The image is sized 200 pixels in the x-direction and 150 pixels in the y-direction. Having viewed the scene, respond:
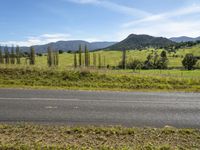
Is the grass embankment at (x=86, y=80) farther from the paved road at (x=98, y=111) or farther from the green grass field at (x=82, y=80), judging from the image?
the paved road at (x=98, y=111)

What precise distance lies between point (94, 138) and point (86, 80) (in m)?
13.6

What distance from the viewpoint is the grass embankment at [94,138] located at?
6.12m

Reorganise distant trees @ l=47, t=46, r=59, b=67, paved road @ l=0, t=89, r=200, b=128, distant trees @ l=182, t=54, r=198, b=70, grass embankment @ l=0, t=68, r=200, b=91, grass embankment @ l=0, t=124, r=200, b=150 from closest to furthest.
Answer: grass embankment @ l=0, t=124, r=200, b=150 < paved road @ l=0, t=89, r=200, b=128 < grass embankment @ l=0, t=68, r=200, b=91 < distant trees @ l=182, t=54, r=198, b=70 < distant trees @ l=47, t=46, r=59, b=67

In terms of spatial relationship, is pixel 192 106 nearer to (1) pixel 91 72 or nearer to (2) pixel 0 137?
(2) pixel 0 137

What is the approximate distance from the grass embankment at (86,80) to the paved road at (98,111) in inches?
246

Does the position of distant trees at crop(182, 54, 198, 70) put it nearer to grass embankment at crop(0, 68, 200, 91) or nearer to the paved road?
grass embankment at crop(0, 68, 200, 91)

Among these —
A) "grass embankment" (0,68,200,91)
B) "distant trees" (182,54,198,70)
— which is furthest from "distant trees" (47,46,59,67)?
"grass embankment" (0,68,200,91)

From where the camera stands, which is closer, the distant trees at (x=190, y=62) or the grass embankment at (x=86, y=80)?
the grass embankment at (x=86, y=80)

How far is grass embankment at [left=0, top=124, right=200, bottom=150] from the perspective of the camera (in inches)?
241

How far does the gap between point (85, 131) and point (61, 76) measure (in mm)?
13883

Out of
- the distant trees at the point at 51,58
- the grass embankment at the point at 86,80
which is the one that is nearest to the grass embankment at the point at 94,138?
the grass embankment at the point at 86,80

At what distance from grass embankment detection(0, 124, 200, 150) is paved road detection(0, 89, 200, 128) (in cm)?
88

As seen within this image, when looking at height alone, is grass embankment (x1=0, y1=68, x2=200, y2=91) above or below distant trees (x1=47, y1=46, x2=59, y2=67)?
below

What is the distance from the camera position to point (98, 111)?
9.87 metres
